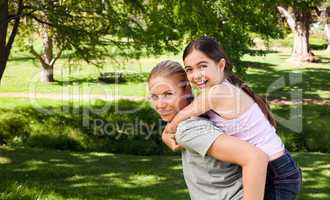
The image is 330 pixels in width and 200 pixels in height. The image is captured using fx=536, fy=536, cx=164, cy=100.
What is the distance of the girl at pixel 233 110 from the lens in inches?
77.6

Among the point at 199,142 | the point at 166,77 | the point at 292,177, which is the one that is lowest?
the point at 292,177

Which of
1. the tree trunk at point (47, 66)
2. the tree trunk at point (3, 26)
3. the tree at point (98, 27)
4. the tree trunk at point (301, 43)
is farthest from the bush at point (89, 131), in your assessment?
the tree trunk at point (301, 43)

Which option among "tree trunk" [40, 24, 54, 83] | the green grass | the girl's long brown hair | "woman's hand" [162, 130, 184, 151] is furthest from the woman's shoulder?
"tree trunk" [40, 24, 54, 83]

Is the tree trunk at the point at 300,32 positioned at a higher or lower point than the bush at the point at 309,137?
higher

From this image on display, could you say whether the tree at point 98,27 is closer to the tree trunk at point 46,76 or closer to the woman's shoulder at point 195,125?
the woman's shoulder at point 195,125

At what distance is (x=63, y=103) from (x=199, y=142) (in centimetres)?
1295

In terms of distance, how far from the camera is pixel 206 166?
6.54ft

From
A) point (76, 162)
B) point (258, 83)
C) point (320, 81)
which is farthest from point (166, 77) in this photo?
point (320, 81)

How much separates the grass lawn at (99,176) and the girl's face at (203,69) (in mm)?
3401

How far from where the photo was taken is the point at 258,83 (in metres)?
22.7

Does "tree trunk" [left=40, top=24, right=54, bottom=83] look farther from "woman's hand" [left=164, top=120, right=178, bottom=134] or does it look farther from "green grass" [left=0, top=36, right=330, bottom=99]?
"woman's hand" [left=164, top=120, right=178, bottom=134]

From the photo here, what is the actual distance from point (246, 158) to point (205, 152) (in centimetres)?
15

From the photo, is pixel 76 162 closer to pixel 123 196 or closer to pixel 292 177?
pixel 123 196

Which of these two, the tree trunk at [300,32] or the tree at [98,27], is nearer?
the tree at [98,27]
